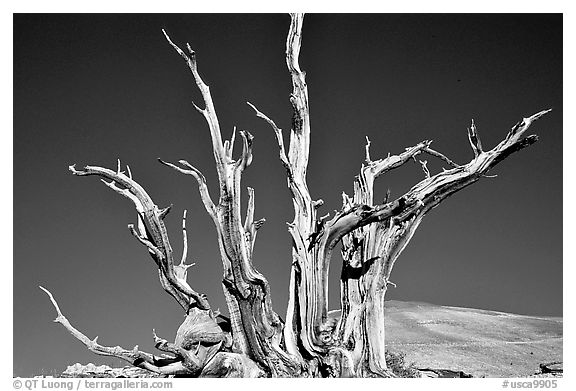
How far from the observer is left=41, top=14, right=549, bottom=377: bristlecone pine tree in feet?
27.4

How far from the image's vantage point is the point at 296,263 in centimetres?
869

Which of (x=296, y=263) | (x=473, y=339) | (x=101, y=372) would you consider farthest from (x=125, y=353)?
(x=473, y=339)

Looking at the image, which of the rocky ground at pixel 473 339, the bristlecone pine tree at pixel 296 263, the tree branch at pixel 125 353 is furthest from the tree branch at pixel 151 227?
the rocky ground at pixel 473 339

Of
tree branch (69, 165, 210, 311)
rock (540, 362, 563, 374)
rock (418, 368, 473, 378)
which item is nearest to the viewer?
tree branch (69, 165, 210, 311)

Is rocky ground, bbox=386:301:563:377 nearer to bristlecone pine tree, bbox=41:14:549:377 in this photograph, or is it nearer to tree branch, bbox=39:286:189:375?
bristlecone pine tree, bbox=41:14:549:377

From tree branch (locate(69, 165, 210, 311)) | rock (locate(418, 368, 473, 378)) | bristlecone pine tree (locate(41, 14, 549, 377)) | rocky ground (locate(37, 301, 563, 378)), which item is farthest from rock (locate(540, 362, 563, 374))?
tree branch (locate(69, 165, 210, 311))

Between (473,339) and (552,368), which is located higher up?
(473,339)

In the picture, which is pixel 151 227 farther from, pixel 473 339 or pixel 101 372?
pixel 473 339

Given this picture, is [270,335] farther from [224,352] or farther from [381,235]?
[381,235]

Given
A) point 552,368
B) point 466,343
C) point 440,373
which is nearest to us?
point 440,373

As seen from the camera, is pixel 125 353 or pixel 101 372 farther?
pixel 101 372

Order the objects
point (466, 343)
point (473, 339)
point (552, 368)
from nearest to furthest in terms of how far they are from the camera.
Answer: point (552, 368) → point (466, 343) → point (473, 339)
